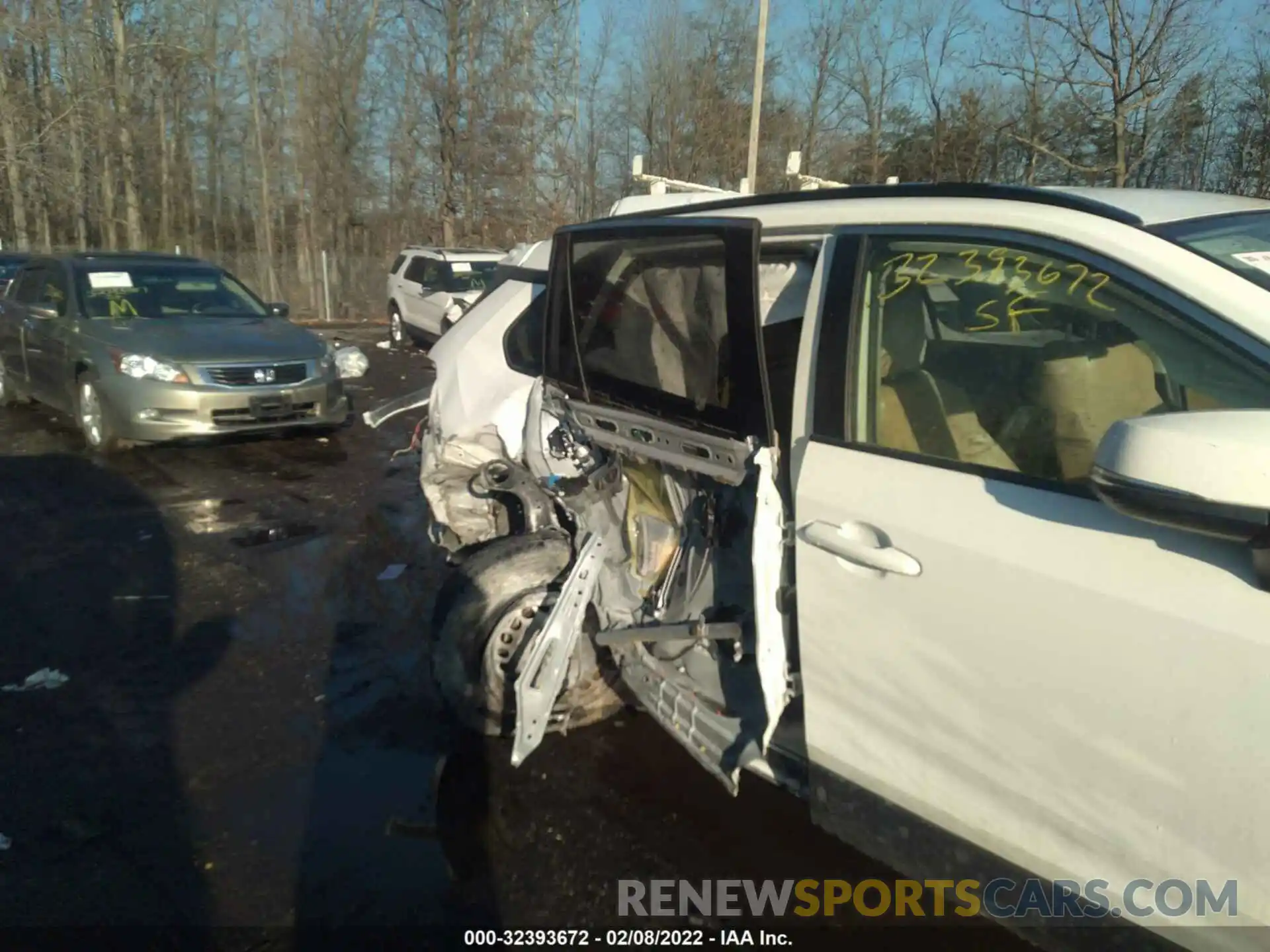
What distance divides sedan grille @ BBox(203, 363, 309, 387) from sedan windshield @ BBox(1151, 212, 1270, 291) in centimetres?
772

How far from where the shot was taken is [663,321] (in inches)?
123

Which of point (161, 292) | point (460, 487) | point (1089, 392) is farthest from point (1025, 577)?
point (161, 292)

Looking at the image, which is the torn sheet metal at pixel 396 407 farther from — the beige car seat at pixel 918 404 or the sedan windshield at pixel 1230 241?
the sedan windshield at pixel 1230 241

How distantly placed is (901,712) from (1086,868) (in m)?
0.49

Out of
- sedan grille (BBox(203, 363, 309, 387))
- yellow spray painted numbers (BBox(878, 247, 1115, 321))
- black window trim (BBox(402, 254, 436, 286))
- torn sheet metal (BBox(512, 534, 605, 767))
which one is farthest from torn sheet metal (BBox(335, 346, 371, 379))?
black window trim (BBox(402, 254, 436, 286))

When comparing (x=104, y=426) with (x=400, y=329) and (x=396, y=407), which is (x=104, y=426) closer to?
(x=396, y=407)

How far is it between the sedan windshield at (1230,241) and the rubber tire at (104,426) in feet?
27.3

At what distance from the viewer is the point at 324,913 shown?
2877 millimetres

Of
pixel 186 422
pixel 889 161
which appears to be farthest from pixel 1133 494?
pixel 889 161

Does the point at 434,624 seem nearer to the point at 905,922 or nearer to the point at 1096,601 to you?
the point at 905,922

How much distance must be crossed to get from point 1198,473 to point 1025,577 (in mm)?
480

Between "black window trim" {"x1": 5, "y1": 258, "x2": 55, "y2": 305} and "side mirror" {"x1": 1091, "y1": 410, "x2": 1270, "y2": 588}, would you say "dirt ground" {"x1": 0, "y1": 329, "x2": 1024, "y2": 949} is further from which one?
"black window trim" {"x1": 5, "y1": 258, "x2": 55, "y2": 305}

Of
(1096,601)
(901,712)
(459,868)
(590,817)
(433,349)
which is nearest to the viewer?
(1096,601)

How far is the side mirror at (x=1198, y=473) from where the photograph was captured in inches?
63.4
